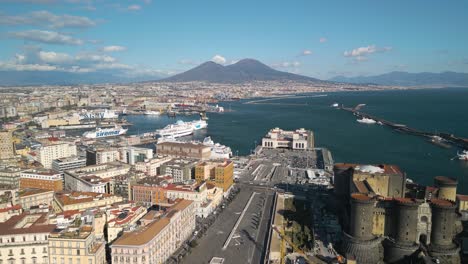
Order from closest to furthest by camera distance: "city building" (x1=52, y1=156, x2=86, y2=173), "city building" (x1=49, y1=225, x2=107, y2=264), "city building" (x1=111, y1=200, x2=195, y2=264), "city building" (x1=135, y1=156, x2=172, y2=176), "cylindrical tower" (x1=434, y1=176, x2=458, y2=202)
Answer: "city building" (x1=49, y1=225, x2=107, y2=264)
"city building" (x1=111, y1=200, x2=195, y2=264)
"cylindrical tower" (x1=434, y1=176, x2=458, y2=202)
"city building" (x1=135, y1=156, x2=172, y2=176)
"city building" (x1=52, y1=156, x2=86, y2=173)

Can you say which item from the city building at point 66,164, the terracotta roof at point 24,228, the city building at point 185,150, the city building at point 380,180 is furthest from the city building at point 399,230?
the city building at point 66,164

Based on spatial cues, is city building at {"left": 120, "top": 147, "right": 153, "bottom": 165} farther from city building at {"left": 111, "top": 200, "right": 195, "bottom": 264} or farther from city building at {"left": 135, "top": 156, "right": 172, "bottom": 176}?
city building at {"left": 111, "top": 200, "right": 195, "bottom": 264}

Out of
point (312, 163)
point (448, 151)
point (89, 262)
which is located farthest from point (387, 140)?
point (89, 262)

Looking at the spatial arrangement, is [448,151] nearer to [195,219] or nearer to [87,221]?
[195,219]

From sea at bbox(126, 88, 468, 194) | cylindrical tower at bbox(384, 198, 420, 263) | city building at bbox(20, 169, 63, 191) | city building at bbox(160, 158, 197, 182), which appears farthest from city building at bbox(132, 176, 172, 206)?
sea at bbox(126, 88, 468, 194)

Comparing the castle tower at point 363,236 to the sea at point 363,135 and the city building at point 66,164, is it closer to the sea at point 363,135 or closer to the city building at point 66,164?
the sea at point 363,135

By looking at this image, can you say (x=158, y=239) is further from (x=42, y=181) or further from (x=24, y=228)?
(x=42, y=181)
